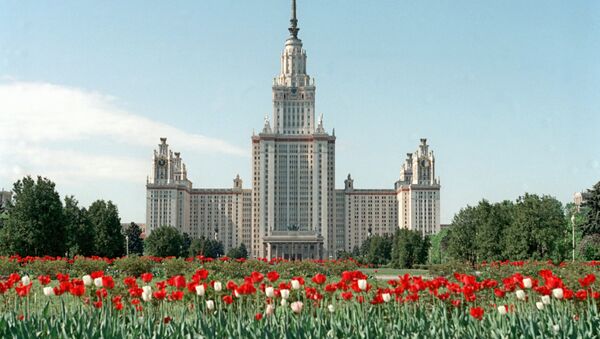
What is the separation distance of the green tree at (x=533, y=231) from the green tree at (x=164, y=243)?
1851 inches

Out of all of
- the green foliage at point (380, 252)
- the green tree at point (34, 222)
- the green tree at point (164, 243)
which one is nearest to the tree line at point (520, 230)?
the green tree at point (34, 222)

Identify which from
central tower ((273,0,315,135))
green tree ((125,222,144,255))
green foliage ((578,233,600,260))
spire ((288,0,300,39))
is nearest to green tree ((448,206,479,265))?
green foliage ((578,233,600,260))

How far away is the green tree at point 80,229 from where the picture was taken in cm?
5790

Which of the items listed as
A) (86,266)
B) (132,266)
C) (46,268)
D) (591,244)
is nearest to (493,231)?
(591,244)

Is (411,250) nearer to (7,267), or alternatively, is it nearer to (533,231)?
(533,231)

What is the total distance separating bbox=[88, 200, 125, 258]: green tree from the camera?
64.2 metres

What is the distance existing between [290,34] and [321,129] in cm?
2601

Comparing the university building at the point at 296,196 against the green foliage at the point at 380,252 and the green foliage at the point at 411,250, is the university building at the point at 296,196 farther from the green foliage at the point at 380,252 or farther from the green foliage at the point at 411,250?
the green foliage at the point at 411,250

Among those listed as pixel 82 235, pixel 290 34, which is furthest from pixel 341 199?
pixel 82 235

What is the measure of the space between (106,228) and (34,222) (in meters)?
17.0

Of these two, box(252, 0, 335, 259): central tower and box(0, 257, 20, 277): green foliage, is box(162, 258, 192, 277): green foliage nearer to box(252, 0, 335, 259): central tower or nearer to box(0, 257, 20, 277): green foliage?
box(0, 257, 20, 277): green foliage

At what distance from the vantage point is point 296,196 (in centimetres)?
18362

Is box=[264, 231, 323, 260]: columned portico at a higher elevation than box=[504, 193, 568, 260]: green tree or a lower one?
lower

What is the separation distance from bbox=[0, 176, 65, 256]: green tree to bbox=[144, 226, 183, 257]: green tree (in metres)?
38.1
